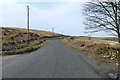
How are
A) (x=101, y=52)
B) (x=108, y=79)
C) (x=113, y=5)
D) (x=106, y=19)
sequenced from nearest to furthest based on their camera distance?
(x=108, y=79) → (x=101, y=52) → (x=113, y=5) → (x=106, y=19)

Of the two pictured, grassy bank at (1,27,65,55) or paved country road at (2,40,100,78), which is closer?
paved country road at (2,40,100,78)

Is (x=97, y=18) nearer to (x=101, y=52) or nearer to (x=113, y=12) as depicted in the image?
(x=113, y=12)

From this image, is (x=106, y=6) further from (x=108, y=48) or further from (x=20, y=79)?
(x=20, y=79)

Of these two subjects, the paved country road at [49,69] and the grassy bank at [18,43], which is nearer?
the paved country road at [49,69]

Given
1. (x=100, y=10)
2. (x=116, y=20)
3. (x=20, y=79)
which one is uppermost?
(x=100, y=10)

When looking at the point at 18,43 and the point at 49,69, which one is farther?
the point at 18,43

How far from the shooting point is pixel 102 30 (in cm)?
1892

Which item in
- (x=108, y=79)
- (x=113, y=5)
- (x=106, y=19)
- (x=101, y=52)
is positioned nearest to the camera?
(x=108, y=79)

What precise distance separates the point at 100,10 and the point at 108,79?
13805 mm

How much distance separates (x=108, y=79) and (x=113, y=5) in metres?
12.7

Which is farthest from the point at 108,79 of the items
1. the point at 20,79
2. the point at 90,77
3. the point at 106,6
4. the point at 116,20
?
the point at 106,6

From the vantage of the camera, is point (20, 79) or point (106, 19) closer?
point (20, 79)

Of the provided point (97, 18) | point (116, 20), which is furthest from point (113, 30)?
point (97, 18)

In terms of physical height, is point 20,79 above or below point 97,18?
below
